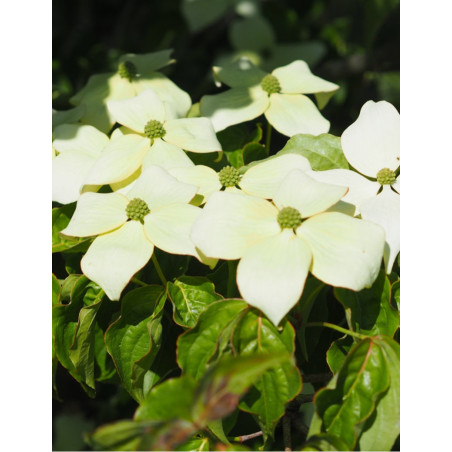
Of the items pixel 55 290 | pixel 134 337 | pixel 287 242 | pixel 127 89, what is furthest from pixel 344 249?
pixel 127 89

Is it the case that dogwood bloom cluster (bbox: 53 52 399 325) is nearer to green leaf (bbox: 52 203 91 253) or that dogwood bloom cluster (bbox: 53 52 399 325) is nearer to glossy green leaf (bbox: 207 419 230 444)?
green leaf (bbox: 52 203 91 253)

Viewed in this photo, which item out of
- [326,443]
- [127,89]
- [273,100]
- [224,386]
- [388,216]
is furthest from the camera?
[127,89]

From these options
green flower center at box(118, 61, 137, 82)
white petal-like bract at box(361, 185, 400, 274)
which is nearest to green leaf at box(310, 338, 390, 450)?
white petal-like bract at box(361, 185, 400, 274)

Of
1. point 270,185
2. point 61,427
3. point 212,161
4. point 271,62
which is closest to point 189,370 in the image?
point 270,185

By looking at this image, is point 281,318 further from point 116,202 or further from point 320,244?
point 116,202

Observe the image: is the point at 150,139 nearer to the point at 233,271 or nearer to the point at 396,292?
the point at 233,271

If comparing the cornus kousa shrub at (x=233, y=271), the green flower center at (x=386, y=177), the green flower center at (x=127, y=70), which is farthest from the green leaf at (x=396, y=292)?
the green flower center at (x=127, y=70)
